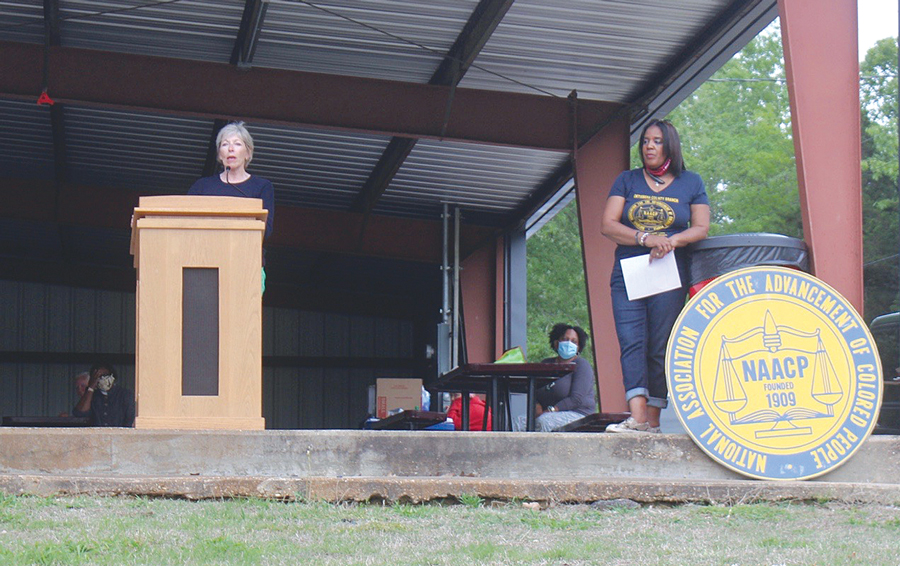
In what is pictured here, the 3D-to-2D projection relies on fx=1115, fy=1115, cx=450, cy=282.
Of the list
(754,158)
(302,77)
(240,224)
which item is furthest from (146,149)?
(754,158)

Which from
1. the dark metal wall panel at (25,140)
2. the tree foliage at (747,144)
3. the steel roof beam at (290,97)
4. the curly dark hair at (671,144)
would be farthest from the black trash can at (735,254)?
the tree foliage at (747,144)

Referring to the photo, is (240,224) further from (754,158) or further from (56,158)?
(754,158)

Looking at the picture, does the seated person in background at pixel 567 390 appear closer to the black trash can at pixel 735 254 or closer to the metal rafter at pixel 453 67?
the metal rafter at pixel 453 67

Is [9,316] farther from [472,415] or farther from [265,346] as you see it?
[472,415]

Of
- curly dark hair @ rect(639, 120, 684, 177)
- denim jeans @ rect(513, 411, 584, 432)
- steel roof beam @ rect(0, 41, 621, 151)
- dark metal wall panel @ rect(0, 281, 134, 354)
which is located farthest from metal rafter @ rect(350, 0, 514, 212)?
dark metal wall panel @ rect(0, 281, 134, 354)

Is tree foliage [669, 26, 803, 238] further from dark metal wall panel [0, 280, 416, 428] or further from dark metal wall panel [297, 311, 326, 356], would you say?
dark metal wall panel [297, 311, 326, 356]

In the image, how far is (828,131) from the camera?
20.9 ft

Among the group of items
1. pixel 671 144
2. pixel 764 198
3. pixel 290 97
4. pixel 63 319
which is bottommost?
pixel 671 144

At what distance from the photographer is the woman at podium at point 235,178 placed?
600cm

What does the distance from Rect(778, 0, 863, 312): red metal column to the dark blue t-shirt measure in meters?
0.74

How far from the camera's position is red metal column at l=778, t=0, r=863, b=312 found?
6.22 meters

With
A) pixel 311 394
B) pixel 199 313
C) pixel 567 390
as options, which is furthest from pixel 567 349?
pixel 311 394

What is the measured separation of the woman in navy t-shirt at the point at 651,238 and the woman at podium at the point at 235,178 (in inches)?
73.7

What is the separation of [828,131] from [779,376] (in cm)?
176
